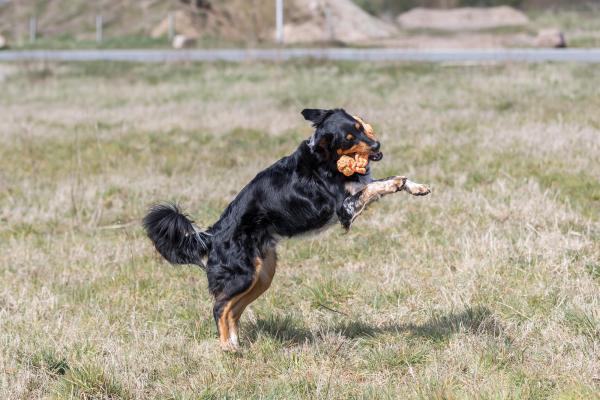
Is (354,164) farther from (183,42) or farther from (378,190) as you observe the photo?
(183,42)

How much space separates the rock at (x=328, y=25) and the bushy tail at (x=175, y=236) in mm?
27917

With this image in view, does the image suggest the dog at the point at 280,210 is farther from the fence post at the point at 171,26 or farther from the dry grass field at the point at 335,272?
the fence post at the point at 171,26

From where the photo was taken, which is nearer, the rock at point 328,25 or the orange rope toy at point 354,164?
the orange rope toy at point 354,164

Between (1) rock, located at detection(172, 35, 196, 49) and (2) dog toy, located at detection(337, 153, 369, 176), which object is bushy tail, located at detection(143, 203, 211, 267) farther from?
(1) rock, located at detection(172, 35, 196, 49)

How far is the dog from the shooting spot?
16.0ft

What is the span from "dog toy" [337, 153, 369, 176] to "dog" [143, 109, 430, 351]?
4 cm

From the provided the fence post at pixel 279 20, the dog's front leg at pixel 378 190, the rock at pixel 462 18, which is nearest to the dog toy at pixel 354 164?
the dog's front leg at pixel 378 190

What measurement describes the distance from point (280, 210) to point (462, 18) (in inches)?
1362

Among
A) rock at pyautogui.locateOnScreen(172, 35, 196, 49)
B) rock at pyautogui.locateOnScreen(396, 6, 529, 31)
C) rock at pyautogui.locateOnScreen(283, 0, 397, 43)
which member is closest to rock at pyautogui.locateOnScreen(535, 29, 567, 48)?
rock at pyautogui.locateOnScreen(283, 0, 397, 43)

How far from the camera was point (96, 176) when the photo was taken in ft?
35.1

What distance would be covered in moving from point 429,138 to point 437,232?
4.39 metres

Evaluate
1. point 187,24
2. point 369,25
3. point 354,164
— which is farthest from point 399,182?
point 187,24

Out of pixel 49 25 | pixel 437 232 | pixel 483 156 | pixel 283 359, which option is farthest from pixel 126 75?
pixel 49 25

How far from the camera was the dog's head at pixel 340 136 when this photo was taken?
191 inches
